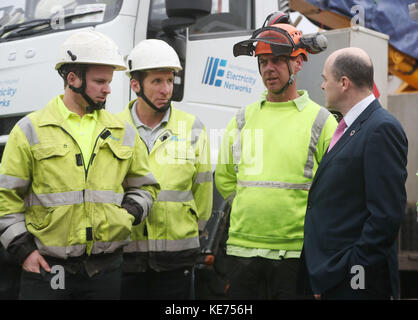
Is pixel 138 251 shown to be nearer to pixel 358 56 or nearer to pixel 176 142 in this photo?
pixel 176 142

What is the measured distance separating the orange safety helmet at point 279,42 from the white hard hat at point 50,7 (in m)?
1.62

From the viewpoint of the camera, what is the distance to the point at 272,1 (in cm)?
543

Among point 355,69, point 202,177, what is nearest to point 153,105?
point 202,177

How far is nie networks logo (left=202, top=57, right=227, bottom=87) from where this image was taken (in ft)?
16.3

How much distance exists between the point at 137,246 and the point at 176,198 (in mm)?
344

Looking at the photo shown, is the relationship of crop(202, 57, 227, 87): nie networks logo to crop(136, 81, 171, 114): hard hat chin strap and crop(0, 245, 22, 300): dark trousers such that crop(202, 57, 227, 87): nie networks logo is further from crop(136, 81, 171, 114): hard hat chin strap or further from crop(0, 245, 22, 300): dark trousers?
crop(0, 245, 22, 300): dark trousers

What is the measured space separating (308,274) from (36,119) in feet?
4.74

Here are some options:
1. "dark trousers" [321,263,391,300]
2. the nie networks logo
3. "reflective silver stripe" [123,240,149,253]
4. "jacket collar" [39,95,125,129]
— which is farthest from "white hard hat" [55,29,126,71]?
the nie networks logo

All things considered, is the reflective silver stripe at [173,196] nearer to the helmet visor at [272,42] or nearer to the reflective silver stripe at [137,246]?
the reflective silver stripe at [137,246]

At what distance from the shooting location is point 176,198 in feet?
12.6

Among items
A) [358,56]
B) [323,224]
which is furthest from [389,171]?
[358,56]

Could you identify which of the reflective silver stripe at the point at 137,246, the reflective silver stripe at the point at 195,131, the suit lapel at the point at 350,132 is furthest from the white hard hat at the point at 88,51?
the suit lapel at the point at 350,132

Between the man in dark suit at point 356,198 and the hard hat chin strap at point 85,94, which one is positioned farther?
the hard hat chin strap at point 85,94

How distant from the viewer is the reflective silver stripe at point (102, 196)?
3.14m
